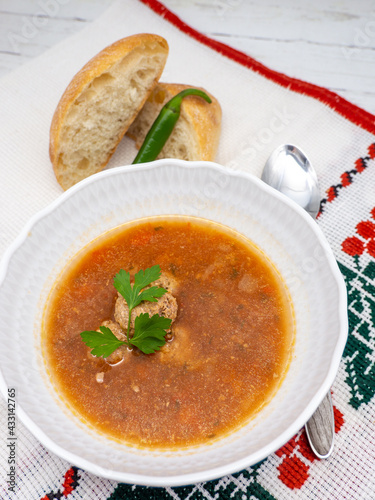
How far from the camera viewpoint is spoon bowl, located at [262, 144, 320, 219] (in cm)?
277

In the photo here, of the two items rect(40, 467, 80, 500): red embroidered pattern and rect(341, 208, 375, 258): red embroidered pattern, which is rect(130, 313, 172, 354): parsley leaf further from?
rect(341, 208, 375, 258): red embroidered pattern

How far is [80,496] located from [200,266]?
1208mm

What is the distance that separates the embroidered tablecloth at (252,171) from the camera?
6.88 ft

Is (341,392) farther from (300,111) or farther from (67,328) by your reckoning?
(300,111)

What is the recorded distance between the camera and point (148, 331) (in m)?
2.06

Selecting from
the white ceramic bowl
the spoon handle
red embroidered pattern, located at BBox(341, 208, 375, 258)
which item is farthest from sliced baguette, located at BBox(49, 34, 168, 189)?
the spoon handle

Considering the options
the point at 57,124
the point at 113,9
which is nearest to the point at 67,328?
the point at 57,124

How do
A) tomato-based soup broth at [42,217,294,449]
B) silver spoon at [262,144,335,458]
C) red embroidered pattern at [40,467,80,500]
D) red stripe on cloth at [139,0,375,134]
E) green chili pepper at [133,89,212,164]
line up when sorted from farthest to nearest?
Answer: red stripe on cloth at [139,0,375,134], green chili pepper at [133,89,212,164], silver spoon at [262,144,335,458], red embroidered pattern at [40,467,80,500], tomato-based soup broth at [42,217,294,449]

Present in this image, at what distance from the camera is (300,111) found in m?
3.20

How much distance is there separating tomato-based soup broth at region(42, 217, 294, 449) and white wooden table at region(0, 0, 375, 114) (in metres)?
1.95

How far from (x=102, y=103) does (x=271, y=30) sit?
5.80 feet

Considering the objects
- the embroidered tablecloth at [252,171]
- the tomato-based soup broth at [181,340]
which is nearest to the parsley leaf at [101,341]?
the tomato-based soup broth at [181,340]

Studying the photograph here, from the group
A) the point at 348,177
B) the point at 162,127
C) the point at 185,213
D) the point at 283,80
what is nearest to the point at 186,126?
the point at 162,127

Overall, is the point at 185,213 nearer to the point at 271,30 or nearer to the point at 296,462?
the point at 296,462
